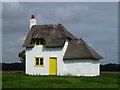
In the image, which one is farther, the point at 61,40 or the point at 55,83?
the point at 61,40

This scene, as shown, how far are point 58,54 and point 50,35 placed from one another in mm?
2872

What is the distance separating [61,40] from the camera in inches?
1443

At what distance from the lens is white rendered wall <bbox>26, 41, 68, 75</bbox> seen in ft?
120

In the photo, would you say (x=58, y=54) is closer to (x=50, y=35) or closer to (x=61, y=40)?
(x=61, y=40)

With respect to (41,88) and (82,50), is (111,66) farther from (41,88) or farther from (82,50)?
(41,88)

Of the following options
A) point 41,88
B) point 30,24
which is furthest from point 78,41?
point 41,88

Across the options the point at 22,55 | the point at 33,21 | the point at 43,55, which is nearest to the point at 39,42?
the point at 43,55

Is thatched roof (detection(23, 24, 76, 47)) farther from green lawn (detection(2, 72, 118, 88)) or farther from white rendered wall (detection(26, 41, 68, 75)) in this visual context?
green lawn (detection(2, 72, 118, 88))

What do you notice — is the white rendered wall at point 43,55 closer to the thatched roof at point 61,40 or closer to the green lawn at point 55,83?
the thatched roof at point 61,40

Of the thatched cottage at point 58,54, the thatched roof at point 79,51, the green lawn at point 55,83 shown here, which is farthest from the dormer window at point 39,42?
the green lawn at point 55,83

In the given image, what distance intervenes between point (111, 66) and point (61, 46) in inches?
950

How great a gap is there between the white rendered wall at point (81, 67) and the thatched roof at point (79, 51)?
63 cm

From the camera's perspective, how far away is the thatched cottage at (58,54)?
35.8 m

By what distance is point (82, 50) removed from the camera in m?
36.3
